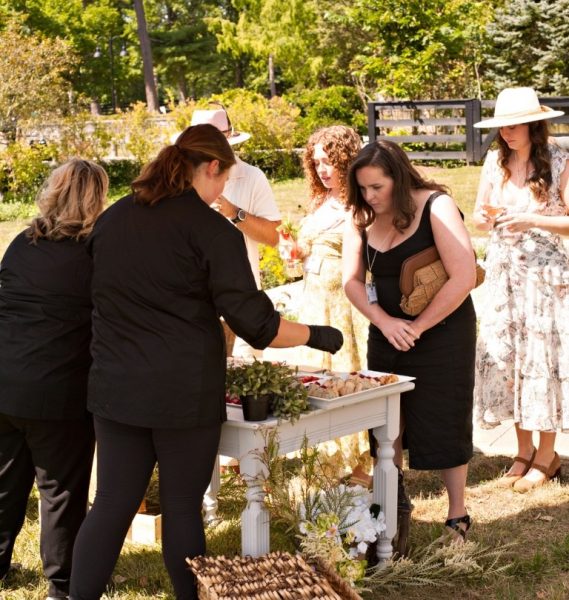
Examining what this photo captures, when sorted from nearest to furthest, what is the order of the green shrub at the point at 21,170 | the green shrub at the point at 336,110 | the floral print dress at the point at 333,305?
the floral print dress at the point at 333,305 → the green shrub at the point at 21,170 → the green shrub at the point at 336,110

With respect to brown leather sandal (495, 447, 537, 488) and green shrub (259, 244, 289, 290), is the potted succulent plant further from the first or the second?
green shrub (259, 244, 289, 290)

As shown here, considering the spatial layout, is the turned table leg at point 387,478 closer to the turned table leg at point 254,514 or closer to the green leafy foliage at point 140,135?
the turned table leg at point 254,514

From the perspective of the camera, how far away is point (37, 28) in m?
39.2

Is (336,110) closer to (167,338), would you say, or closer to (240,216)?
(240,216)

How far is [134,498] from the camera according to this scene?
133 inches

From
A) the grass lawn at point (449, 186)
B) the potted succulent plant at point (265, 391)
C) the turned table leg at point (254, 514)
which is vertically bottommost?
the turned table leg at point (254, 514)

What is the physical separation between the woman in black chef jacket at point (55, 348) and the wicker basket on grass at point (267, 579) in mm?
661

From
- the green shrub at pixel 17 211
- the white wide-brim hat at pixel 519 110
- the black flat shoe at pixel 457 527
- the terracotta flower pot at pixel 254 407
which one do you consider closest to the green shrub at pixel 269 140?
the green shrub at pixel 17 211

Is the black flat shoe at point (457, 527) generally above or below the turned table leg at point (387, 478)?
below

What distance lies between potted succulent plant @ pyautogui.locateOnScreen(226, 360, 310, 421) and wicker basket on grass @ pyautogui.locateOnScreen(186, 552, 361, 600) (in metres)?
0.49

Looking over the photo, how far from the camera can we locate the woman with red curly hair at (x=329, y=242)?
15.7 feet

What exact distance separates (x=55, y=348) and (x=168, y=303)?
65 centimetres

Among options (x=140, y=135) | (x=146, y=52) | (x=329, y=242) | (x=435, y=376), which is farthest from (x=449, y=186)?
(x=146, y=52)

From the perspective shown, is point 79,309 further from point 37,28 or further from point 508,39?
point 37,28
